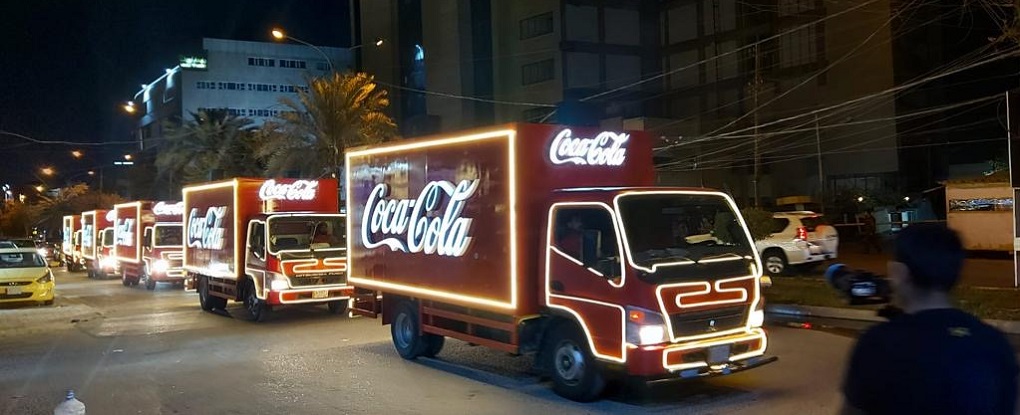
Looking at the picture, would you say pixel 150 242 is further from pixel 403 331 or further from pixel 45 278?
pixel 403 331

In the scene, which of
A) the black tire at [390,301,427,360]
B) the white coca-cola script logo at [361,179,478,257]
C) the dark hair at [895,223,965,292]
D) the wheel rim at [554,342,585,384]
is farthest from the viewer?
the black tire at [390,301,427,360]

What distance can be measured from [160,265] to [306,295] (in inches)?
509

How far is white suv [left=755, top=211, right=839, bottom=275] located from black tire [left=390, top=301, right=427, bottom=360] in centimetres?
1247

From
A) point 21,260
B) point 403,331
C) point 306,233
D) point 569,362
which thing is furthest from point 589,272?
point 21,260

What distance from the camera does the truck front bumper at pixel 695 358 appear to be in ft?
25.0

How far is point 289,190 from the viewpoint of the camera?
18.0 meters

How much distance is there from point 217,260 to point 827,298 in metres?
12.7

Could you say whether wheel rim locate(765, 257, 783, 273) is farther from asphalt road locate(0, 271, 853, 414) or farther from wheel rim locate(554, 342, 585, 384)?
wheel rim locate(554, 342, 585, 384)

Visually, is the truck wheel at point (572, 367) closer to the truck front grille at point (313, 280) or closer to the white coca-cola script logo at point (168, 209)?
the truck front grille at point (313, 280)

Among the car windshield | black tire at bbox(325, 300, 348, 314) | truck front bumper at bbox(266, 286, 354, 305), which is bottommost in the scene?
black tire at bbox(325, 300, 348, 314)

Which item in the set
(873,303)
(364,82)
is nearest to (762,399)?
(873,303)

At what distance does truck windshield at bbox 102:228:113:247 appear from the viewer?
33156 mm

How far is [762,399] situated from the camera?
27.2ft

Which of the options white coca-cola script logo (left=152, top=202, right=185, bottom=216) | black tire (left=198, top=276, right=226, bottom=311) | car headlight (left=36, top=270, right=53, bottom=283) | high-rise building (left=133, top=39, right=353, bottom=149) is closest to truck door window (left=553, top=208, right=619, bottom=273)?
black tire (left=198, top=276, right=226, bottom=311)
